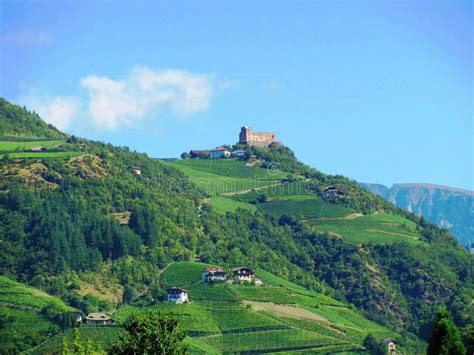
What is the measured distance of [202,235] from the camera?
431 ft

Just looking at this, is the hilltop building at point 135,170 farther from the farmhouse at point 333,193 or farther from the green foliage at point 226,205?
the farmhouse at point 333,193

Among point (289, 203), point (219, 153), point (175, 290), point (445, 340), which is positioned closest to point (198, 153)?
point (219, 153)

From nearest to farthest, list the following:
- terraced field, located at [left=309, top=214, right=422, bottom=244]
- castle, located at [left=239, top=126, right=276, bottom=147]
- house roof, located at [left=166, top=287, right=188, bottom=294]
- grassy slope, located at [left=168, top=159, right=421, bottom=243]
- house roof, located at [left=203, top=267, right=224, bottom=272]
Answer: house roof, located at [left=166, top=287, right=188, bottom=294] < house roof, located at [left=203, top=267, right=224, bottom=272] < terraced field, located at [left=309, top=214, right=422, bottom=244] < grassy slope, located at [left=168, top=159, right=421, bottom=243] < castle, located at [left=239, top=126, right=276, bottom=147]

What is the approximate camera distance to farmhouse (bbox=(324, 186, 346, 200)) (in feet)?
506

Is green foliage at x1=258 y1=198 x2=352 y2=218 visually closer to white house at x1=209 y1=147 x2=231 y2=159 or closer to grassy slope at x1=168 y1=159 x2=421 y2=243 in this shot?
grassy slope at x1=168 y1=159 x2=421 y2=243

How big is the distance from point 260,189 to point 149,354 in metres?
102

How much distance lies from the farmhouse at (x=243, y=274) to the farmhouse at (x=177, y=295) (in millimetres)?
8820

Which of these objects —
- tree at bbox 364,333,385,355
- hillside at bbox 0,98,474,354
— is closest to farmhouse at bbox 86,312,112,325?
hillside at bbox 0,98,474,354

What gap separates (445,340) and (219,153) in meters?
118

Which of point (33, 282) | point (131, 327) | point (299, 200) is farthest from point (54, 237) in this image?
point (131, 327)

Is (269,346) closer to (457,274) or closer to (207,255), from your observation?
(207,255)

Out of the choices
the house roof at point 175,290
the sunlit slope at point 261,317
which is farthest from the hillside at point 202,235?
the sunlit slope at point 261,317

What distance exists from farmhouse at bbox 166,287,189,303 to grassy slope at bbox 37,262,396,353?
28.8 inches

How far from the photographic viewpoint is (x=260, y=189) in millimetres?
156750
